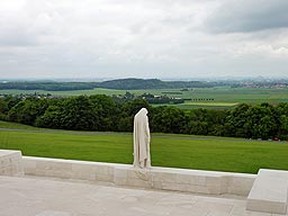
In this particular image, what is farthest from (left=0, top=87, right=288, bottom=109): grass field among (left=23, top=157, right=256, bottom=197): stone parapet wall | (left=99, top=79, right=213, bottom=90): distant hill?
(left=23, top=157, right=256, bottom=197): stone parapet wall

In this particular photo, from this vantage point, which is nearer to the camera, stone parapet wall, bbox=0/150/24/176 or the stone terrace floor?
the stone terrace floor

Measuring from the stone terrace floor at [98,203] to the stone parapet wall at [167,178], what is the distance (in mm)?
1111

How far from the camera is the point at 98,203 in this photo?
8.47 m

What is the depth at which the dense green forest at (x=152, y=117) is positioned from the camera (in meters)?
20.8

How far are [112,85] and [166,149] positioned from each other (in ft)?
36.2

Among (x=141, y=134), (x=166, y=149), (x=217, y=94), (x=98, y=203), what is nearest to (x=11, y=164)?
(x=141, y=134)

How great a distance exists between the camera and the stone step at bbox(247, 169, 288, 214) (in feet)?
25.2

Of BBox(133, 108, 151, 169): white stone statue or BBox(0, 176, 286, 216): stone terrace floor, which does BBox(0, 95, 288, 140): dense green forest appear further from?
BBox(0, 176, 286, 216): stone terrace floor

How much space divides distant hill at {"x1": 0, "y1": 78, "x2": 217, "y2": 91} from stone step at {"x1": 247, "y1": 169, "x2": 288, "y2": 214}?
57.5 feet

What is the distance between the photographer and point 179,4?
777 inches

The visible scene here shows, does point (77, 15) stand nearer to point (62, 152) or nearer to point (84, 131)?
point (84, 131)

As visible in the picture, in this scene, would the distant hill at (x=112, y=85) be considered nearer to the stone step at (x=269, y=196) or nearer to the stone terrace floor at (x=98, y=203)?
the stone terrace floor at (x=98, y=203)

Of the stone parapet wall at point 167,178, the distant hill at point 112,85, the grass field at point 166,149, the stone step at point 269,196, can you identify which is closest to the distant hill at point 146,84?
the distant hill at point 112,85

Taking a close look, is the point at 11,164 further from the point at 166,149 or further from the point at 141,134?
the point at 166,149
